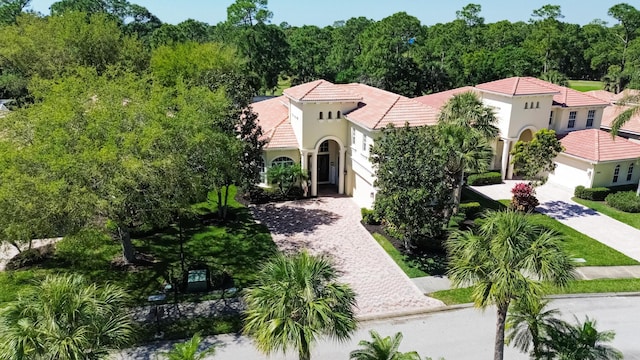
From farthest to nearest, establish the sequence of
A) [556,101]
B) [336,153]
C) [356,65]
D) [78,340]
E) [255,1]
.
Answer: [356,65], [255,1], [556,101], [336,153], [78,340]

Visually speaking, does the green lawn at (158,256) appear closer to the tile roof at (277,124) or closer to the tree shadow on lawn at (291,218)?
the tree shadow on lawn at (291,218)

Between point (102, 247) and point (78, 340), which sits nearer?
point (78, 340)

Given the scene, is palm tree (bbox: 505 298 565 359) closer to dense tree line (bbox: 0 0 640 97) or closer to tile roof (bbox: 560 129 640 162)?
tile roof (bbox: 560 129 640 162)

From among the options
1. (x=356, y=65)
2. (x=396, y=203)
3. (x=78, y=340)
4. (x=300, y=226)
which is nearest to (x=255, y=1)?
(x=356, y=65)

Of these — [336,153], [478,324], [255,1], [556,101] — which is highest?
[255,1]

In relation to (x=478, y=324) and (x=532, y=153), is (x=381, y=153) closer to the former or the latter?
(x=478, y=324)

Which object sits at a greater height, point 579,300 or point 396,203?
point 396,203
